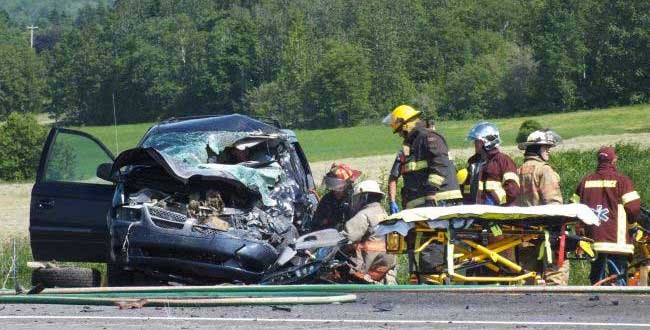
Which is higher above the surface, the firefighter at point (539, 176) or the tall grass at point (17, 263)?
the firefighter at point (539, 176)

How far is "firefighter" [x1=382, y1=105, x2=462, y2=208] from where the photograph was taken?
1227cm

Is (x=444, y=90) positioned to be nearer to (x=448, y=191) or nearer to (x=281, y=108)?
(x=281, y=108)

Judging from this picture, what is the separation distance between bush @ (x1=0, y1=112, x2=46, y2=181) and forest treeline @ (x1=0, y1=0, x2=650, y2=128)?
3142 cm

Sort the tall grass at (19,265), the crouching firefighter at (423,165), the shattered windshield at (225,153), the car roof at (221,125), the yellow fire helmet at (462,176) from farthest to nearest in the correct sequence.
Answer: the tall grass at (19,265)
the yellow fire helmet at (462,176)
the car roof at (221,125)
the shattered windshield at (225,153)
the crouching firefighter at (423,165)

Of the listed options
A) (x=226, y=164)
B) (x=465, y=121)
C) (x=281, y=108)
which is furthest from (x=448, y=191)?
(x=281, y=108)

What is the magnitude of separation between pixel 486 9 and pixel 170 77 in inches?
1241

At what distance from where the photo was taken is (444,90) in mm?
102562

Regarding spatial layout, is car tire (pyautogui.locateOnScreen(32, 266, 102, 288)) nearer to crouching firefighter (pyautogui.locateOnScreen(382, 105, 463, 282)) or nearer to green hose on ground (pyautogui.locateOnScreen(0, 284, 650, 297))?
green hose on ground (pyautogui.locateOnScreen(0, 284, 650, 297))

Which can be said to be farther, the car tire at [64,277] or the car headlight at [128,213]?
the car tire at [64,277]

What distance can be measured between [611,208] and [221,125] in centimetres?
396

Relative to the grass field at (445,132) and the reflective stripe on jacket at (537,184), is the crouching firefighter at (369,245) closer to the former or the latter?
the reflective stripe on jacket at (537,184)

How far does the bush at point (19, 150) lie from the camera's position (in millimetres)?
63225

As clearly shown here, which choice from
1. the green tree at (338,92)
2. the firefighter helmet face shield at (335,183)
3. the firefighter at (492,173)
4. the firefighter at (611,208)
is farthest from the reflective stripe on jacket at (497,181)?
the green tree at (338,92)

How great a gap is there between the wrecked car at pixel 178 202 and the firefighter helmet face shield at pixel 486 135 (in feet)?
6.24
